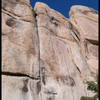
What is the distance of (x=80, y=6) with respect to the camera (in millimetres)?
18594

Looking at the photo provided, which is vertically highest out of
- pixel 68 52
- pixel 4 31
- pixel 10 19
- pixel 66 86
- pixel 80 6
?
pixel 80 6

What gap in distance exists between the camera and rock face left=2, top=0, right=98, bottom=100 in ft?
30.1

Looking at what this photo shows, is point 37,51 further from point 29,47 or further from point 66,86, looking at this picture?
point 66,86

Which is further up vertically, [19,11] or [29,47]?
[19,11]

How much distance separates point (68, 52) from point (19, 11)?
3.90m

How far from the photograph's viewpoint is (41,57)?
424 inches

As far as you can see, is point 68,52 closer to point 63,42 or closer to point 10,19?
point 63,42

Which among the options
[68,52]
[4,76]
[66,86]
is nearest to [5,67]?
[4,76]

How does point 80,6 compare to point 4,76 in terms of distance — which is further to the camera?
point 80,6

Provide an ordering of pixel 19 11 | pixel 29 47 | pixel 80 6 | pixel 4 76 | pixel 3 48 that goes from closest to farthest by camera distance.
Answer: pixel 4 76 < pixel 3 48 < pixel 29 47 < pixel 19 11 < pixel 80 6

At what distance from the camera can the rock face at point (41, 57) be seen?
361 inches

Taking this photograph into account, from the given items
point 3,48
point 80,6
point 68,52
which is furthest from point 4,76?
point 80,6

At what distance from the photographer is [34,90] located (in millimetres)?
9359

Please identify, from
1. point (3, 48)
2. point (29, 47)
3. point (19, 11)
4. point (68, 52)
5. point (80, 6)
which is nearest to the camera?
point (3, 48)
